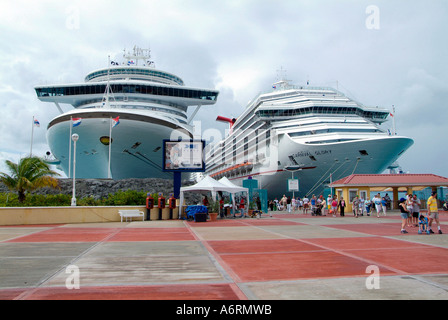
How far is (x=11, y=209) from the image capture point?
14.7m

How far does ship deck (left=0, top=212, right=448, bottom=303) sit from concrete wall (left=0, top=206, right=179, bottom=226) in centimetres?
662

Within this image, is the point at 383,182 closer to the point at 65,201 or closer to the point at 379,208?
the point at 379,208

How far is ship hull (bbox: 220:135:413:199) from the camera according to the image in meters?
31.0

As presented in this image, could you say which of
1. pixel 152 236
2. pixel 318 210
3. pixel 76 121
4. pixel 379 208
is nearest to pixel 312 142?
pixel 318 210

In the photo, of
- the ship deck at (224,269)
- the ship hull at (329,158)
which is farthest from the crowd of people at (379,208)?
the ship hull at (329,158)

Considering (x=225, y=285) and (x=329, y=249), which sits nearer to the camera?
(x=225, y=285)

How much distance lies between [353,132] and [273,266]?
30.4m

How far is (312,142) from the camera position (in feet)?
108

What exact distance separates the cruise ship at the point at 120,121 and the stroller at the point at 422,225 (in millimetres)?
20016

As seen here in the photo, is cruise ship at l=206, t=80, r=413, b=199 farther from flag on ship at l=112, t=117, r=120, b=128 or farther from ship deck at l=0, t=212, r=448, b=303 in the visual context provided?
ship deck at l=0, t=212, r=448, b=303

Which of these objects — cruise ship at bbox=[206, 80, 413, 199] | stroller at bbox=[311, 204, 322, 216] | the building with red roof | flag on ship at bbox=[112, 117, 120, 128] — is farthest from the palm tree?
cruise ship at bbox=[206, 80, 413, 199]

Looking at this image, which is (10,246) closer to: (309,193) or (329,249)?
(329,249)

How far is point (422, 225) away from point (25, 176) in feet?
60.3
